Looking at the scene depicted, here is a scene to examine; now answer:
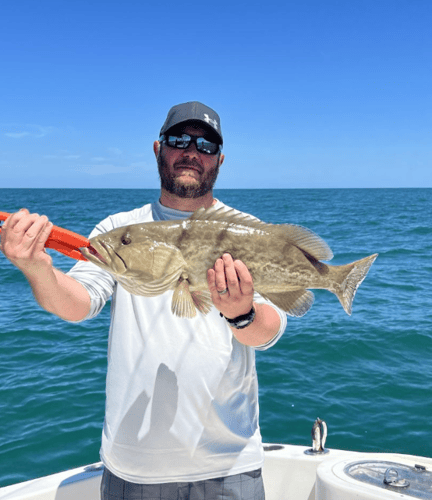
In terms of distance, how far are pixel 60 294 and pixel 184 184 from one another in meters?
1.10

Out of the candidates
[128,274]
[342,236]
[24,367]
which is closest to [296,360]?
[24,367]

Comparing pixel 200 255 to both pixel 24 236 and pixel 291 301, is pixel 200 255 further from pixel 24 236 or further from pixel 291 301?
pixel 24 236

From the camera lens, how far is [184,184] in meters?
3.28

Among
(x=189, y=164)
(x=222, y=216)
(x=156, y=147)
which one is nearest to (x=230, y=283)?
(x=222, y=216)

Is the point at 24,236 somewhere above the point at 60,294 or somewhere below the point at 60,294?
above

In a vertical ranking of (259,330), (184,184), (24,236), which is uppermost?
(184,184)

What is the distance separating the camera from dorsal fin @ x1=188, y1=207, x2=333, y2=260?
Result: 9.12 ft

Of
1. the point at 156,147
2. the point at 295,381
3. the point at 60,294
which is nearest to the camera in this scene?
the point at 60,294

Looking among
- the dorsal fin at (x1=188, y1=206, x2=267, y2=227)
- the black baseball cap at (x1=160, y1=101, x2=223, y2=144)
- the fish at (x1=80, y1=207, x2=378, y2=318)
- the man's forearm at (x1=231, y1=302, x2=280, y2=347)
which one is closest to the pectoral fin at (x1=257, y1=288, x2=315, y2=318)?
the fish at (x1=80, y1=207, x2=378, y2=318)

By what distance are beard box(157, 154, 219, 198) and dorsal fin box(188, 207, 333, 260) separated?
479mm

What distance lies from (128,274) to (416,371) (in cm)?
861

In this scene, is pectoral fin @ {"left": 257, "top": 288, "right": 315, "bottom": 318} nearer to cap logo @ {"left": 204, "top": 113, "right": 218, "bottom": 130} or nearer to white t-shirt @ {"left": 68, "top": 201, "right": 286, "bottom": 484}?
white t-shirt @ {"left": 68, "top": 201, "right": 286, "bottom": 484}

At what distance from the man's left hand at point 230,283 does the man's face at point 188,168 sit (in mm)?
812

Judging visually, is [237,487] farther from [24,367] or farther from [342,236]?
[342,236]
